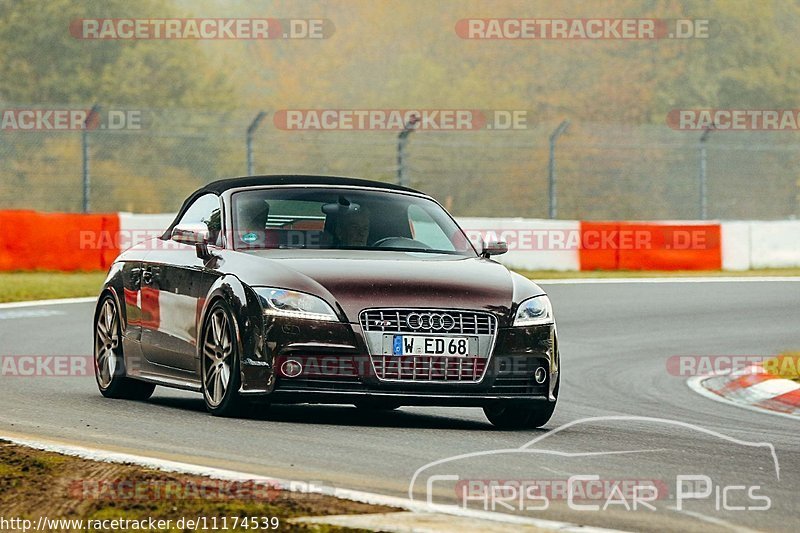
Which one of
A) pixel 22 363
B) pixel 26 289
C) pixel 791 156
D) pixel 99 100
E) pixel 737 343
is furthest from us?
pixel 791 156

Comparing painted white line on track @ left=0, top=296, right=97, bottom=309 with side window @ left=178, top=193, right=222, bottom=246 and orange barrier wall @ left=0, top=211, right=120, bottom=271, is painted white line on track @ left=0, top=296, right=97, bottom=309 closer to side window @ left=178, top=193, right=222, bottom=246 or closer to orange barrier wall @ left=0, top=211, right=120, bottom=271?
orange barrier wall @ left=0, top=211, right=120, bottom=271

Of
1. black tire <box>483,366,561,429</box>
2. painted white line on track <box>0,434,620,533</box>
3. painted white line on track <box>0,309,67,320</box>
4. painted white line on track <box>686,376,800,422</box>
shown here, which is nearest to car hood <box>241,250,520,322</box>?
black tire <box>483,366,561,429</box>

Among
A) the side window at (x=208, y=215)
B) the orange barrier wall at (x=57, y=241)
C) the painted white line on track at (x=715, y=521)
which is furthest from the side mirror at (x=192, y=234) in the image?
the orange barrier wall at (x=57, y=241)

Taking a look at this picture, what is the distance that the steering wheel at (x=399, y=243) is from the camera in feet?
34.4

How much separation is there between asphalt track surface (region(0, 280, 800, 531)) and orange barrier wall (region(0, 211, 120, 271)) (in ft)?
31.4

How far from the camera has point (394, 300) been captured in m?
9.34

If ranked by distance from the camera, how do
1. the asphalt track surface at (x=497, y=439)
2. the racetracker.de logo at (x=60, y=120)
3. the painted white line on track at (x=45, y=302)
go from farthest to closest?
the racetracker.de logo at (x=60, y=120) < the painted white line on track at (x=45, y=302) < the asphalt track surface at (x=497, y=439)

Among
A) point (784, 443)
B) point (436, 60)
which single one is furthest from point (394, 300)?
point (436, 60)

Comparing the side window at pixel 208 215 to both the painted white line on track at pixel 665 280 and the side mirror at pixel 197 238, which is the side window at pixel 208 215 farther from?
the painted white line on track at pixel 665 280

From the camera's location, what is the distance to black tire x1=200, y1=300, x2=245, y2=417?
9.56 meters

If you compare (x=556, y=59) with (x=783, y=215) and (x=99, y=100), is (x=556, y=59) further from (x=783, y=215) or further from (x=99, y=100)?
(x=99, y=100)

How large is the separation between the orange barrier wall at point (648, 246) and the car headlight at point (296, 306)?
59.9 feet

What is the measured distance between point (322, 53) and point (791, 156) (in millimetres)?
34586

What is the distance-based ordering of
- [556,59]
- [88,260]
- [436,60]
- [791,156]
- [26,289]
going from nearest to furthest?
[26,289]
[88,260]
[791,156]
[556,59]
[436,60]
